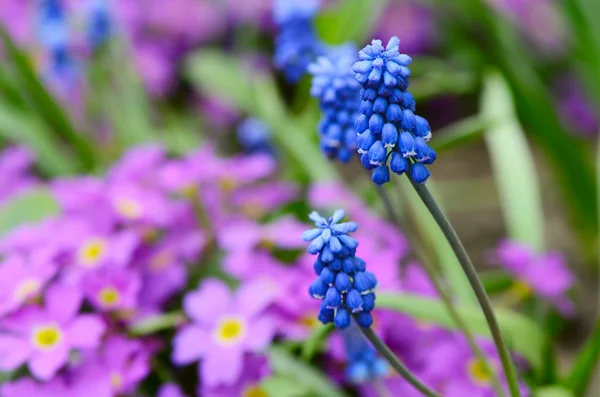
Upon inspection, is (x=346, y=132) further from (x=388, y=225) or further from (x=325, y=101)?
(x=388, y=225)

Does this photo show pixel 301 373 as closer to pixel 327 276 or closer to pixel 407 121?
pixel 327 276

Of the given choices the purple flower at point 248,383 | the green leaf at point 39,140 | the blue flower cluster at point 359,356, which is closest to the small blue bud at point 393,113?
the blue flower cluster at point 359,356

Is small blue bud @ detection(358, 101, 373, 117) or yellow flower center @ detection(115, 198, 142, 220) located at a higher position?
yellow flower center @ detection(115, 198, 142, 220)

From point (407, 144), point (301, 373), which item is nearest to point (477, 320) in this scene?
point (301, 373)

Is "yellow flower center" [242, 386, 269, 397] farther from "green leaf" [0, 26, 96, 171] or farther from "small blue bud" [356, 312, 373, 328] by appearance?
"green leaf" [0, 26, 96, 171]

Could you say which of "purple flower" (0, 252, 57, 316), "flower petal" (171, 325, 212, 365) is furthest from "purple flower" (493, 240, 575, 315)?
"purple flower" (0, 252, 57, 316)

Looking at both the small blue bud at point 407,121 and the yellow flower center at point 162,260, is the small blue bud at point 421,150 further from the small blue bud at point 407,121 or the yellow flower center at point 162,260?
the yellow flower center at point 162,260

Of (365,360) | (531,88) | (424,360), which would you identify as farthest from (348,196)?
(531,88)
